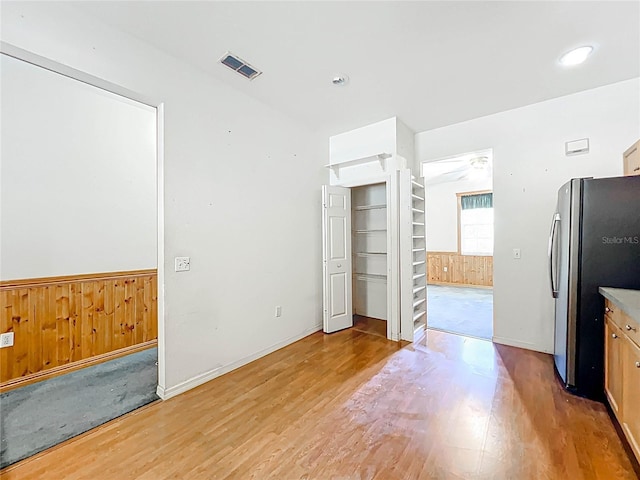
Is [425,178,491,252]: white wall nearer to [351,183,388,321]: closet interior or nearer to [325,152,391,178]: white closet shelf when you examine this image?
[351,183,388,321]: closet interior

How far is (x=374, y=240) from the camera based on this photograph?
4.51 meters

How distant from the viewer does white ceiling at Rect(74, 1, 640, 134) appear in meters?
1.86

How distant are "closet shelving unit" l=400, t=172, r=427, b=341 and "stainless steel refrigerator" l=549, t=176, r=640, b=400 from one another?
1.45 m

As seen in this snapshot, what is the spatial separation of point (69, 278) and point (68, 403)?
3.97 ft

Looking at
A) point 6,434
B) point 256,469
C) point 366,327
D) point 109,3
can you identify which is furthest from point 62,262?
point 366,327

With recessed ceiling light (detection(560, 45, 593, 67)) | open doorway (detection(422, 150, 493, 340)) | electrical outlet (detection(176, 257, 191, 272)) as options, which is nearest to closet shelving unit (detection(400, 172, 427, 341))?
recessed ceiling light (detection(560, 45, 593, 67))

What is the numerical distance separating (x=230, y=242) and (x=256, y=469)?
183cm

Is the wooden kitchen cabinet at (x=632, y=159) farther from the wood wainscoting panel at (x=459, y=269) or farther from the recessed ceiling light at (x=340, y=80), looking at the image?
the wood wainscoting panel at (x=459, y=269)

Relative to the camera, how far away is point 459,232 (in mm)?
7742

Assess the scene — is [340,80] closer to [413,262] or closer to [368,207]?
[368,207]

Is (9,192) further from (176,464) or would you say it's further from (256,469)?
(256,469)

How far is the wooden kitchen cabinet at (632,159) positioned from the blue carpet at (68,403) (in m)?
4.41

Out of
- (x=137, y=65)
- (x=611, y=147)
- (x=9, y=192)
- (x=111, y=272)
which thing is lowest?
(x=111, y=272)

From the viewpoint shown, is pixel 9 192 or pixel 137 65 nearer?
pixel 137 65
